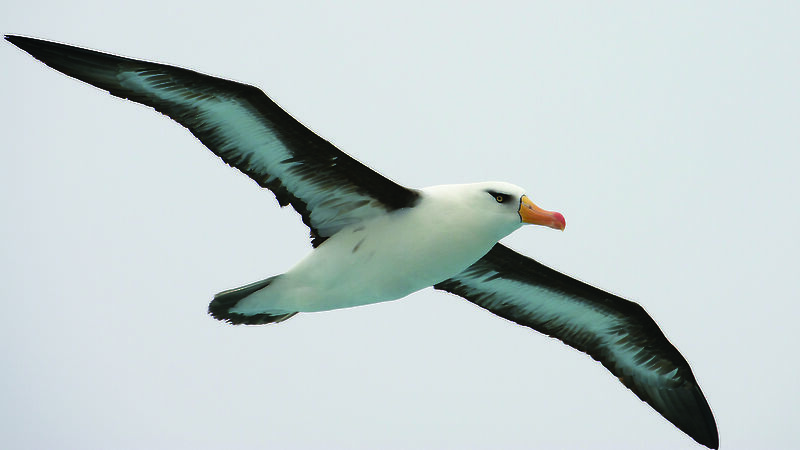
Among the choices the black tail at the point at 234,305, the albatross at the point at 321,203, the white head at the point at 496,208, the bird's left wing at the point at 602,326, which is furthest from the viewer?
the bird's left wing at the point at 602,326

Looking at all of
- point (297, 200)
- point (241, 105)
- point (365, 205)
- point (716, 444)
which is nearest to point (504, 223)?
point (365, 205)

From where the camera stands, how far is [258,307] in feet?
Answer: 30.8

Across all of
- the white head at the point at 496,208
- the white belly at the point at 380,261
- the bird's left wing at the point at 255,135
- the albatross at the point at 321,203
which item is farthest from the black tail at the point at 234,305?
the white head at the point at 496,208

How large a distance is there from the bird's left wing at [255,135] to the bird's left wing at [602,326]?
1.96m

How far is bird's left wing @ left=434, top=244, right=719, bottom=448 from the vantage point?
424 inches

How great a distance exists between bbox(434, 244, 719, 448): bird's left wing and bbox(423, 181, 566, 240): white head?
5.56 ft

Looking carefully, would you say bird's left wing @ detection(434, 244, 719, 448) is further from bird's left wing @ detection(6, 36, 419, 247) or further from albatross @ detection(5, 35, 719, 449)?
bird's left wing @ detection(6, 36, 419, 247)

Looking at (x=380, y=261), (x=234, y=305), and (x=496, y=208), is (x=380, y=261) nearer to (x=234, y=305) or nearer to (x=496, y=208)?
(x=496, y=208)

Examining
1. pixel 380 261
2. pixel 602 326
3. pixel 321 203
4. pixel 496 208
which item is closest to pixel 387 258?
pixel 380 261

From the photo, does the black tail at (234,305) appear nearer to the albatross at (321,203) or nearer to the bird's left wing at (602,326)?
the albatross at (321,203)

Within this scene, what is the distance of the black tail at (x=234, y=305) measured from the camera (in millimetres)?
9250

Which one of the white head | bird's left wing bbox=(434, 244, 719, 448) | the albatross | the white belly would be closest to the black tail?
the albatross

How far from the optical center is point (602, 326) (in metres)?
11.1

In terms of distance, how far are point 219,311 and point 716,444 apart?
5.62m
